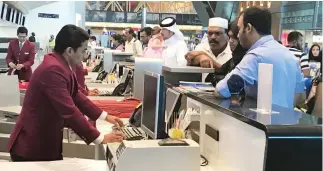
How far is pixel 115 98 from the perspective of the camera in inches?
186

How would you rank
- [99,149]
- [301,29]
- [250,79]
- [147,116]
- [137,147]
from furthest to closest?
[301,29], [99,149], [147,116], [250,79], [137,147]

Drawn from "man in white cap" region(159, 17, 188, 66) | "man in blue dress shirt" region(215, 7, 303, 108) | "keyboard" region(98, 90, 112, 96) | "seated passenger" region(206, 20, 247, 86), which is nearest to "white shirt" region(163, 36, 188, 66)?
"man in white cap" region(159, 17, 188, 66)

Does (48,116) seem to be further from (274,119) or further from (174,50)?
(174,50)

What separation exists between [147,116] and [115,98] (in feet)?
7.02

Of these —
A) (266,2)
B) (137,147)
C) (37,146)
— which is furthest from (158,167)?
(266,2)

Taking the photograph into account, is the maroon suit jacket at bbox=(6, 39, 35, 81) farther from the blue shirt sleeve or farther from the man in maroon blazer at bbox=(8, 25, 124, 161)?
the blue shirt sleeve

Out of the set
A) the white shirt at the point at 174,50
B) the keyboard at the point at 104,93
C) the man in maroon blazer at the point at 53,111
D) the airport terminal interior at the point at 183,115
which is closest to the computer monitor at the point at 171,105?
the airport terminal interior at the point at 183,115

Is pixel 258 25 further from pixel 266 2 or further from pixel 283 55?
pixel 266 2

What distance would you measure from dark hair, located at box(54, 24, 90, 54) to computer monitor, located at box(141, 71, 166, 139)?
44 cm

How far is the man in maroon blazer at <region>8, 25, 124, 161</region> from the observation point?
8.29ft

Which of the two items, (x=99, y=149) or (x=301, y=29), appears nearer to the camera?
(x=99, y=149)

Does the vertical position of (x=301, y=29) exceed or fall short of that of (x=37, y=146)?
it exceeds it

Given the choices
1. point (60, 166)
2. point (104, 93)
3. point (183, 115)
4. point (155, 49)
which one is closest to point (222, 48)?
point (183, 115)

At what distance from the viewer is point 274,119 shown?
68.9 inches
